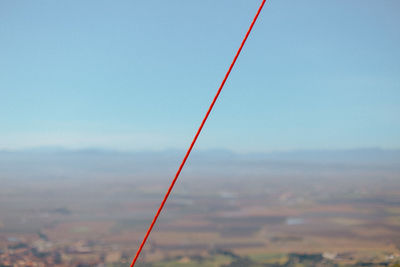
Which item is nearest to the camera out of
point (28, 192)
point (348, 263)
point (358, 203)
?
point (348, 263)

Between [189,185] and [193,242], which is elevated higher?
[189,185]

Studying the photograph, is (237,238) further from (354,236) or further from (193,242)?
(354,236)

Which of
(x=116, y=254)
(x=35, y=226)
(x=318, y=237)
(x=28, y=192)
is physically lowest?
(x=318, y=237)

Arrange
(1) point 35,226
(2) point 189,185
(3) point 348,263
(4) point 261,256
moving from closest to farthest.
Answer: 1. (3) point 348,263
2. (4) point 261,256
3. (1) point 35,226
4. (2) point 189,185

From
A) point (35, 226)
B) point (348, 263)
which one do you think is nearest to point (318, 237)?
point (348, 263)

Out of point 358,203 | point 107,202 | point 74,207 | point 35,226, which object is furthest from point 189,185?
point 35,226

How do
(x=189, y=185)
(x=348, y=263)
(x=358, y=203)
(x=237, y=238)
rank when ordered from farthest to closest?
(x=189, y=185), (x=358, y=203), (x=237, y=238), (x=348, y=263)

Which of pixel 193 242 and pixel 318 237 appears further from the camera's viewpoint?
pixel 318 237

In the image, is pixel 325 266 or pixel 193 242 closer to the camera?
pixel 325 266

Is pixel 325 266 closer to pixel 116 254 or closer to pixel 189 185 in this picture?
pixel 116 254
